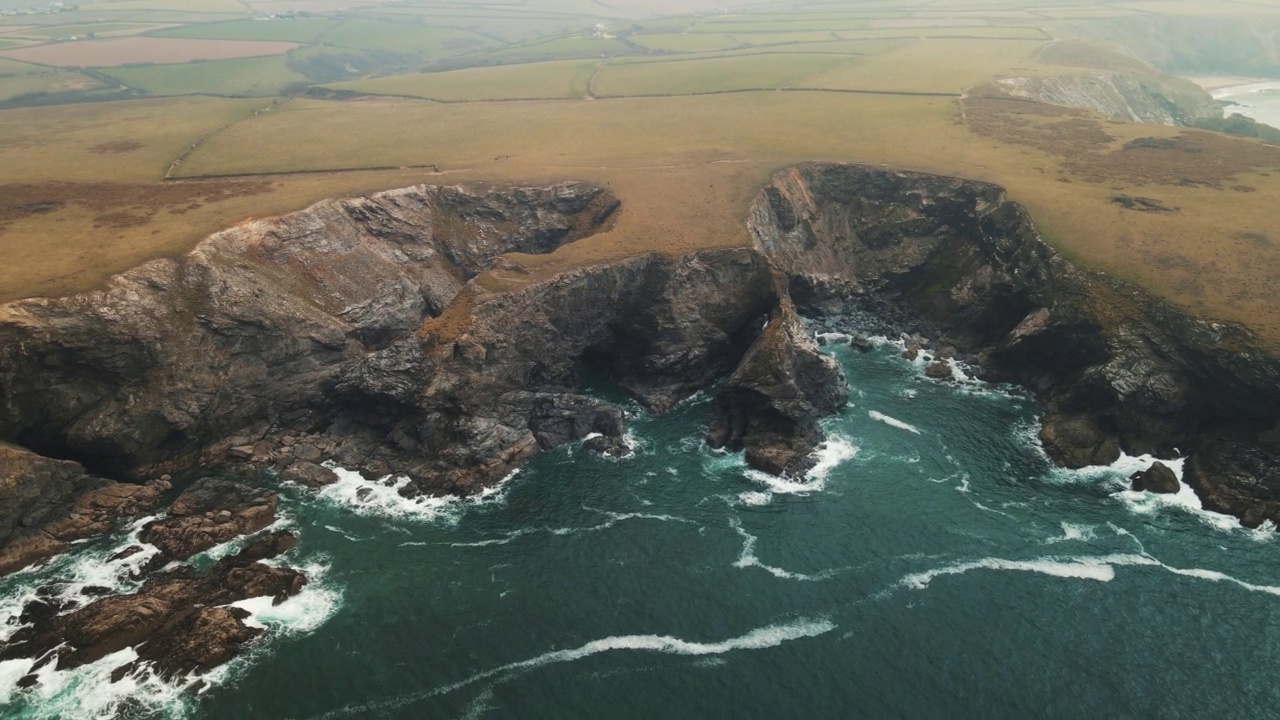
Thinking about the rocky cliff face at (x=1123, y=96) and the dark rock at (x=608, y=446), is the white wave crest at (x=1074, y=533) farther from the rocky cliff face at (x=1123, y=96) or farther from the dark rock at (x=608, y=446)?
the rocky cliff face at (x=1123, y=96)

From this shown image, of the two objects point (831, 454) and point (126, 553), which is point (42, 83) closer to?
point (126, 553)

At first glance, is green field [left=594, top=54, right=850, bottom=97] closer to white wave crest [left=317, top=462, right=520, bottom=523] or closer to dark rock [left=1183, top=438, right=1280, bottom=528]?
white wave crest [left=317, top=462, right=520, bottom=523]

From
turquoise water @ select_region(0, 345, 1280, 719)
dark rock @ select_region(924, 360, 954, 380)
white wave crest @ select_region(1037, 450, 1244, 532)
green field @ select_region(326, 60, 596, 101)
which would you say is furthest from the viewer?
green field @ select_region(326, 60, 596, 101)

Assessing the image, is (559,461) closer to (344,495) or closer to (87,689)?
(344,495)

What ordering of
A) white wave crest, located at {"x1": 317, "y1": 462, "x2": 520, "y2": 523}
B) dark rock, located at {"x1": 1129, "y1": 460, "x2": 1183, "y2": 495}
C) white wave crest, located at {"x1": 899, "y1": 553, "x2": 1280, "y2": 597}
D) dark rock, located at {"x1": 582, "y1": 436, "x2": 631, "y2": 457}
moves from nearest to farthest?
white wave crest, located at {"x1": 899, "y1": 553, "x2": 1280, "y2": 597}, dark rock, located at {"x1": 1129, "y1": 460, "x2": 1183, "y2": 495}, white wave crest, located at {"x1": 317, "y1": 462, "x2": 520, "y2": 523}, dark rock, located at {"x1": 582, "y1": 436, "x2": 631, "y2": 457}

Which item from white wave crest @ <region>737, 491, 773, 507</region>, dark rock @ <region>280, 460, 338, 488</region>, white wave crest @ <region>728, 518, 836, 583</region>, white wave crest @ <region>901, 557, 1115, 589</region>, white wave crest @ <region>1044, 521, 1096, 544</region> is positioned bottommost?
white wave crest @ <region>901, 557, 1115, 589</region>

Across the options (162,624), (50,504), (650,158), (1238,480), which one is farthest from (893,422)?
(50,504)

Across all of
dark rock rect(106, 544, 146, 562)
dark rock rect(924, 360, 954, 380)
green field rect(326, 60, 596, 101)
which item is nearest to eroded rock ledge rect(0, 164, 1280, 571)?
dark rock rect(924, 360, 954, 380)
